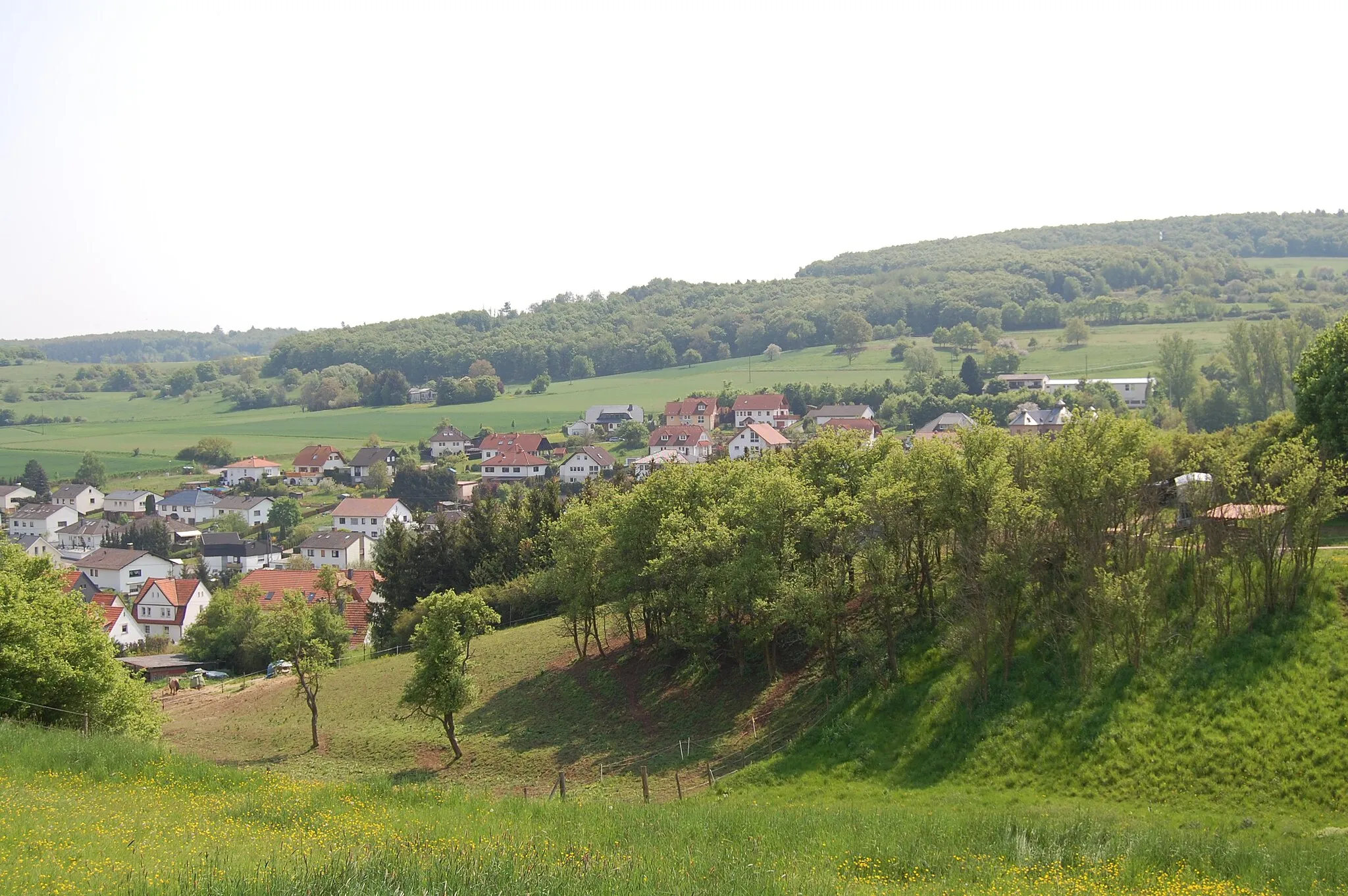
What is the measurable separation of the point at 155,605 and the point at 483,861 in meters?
69.6

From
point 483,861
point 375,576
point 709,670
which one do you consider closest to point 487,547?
point 375,576

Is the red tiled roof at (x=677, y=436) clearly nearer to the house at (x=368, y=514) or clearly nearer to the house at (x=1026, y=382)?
the house at (x=368, y=514)

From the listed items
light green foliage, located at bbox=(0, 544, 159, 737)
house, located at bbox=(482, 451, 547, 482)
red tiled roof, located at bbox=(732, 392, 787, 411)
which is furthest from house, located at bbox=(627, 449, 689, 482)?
light green foliage, located at bbox=(0, 544, 159, 737)

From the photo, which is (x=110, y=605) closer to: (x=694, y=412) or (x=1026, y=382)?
(x=694, y=412)

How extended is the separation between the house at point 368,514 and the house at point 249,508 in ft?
34.4

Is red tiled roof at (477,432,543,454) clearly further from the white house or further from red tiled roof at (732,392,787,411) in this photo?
the white house

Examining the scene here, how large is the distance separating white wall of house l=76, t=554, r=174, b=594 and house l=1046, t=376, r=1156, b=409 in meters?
90.4

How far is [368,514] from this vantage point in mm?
100188

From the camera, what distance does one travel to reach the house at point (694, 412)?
128000 millimetres

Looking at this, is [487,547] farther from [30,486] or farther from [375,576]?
[30,486]

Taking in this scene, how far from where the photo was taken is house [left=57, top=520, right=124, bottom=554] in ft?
341

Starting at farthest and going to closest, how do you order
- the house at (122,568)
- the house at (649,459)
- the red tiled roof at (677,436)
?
the red tiled roof at (677,436) < the house at (649,459) < the house at (122,568)

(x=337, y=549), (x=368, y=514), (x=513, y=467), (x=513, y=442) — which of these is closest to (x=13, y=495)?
(x=368, y=514)

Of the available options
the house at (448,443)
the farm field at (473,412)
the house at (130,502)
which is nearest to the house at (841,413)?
the farm field at (473,412)
